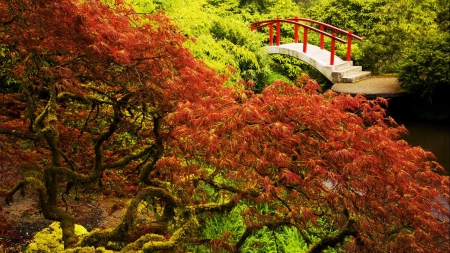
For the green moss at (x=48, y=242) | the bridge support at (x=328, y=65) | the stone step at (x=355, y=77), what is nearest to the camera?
the green moss at (x=48, y=242)

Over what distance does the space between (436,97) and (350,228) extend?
9.56 m

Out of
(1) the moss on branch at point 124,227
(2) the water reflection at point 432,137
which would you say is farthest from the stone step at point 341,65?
(1) the moss on branch at point 124,227

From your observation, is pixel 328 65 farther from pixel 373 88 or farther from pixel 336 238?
pixel 336 238

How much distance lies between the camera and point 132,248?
3752mm

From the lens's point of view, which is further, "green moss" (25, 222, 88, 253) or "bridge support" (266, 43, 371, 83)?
"bridge support" (266, 43, 371, 83)

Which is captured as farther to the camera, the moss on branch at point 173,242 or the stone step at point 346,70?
the stone step at point 346,70

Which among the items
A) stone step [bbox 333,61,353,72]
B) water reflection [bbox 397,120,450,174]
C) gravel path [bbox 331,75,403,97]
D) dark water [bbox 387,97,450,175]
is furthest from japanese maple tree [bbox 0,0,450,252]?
stone step [bbox 333,61,353,72]

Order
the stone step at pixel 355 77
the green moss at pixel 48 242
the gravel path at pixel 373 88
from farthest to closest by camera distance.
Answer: the stone step at pixel 355 77 < the gravel path at pixel 373 88 < the green moss at pixel 48 242

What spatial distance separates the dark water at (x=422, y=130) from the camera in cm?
→ 1025

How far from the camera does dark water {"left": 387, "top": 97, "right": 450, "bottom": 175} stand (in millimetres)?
10250

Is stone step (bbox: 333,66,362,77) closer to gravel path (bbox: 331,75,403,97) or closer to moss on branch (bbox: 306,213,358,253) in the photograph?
gravel path (bbox: 331,75,403,97)

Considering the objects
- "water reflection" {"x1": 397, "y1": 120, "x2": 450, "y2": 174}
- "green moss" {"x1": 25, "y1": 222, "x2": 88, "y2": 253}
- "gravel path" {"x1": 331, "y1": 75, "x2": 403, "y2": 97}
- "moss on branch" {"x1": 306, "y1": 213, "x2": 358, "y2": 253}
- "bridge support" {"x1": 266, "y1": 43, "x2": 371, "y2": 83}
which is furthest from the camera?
"bridge support" {"x1": 266, "y1": 43, "x2": 371, "y2": 83}

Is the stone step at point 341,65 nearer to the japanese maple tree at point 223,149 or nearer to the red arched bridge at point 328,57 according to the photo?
the red arched bridge at point 328,57

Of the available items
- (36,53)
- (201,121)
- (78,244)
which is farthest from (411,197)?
(36,53)
